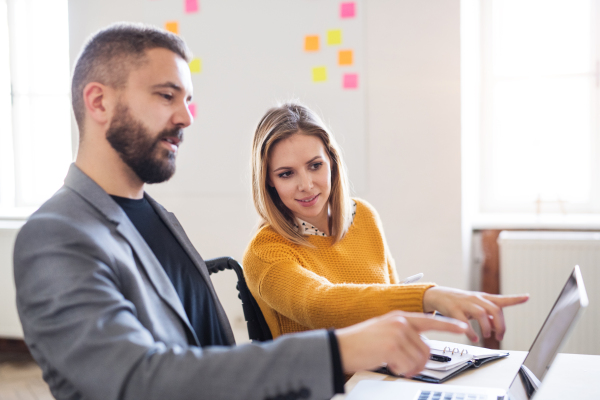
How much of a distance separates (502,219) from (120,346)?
7.96 feet

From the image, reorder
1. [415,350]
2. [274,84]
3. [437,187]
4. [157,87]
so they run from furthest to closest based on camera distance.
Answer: [274,84]
[437,187]
[157,87]
[415,350]

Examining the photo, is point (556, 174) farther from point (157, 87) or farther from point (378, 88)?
point (157, 87)

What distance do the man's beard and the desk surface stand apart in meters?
0.60

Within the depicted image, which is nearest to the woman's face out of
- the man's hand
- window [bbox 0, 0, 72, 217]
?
the man's hand

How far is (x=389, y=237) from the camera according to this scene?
264 cm

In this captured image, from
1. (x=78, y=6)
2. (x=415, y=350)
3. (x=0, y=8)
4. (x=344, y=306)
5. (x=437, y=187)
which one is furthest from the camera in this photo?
(x=0, y=8)

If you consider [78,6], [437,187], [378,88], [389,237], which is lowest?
[389,237]

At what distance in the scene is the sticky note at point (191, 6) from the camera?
2.85m

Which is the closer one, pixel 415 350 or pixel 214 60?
pixel 415 350

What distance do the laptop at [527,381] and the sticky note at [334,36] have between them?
1.87 metres

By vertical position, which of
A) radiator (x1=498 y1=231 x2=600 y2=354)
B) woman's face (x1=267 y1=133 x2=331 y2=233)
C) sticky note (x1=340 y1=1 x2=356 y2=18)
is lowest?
radiator (x1=498 y1=231 x2=600 y2=354)

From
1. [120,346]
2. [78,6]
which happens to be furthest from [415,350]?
[78,6]

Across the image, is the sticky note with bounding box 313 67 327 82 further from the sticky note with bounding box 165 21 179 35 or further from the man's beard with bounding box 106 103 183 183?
the man's beard with bounding box 106 103 183 183

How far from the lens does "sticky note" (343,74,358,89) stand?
262 cm
